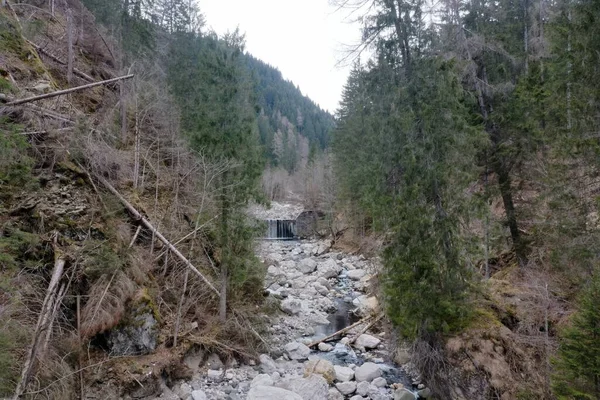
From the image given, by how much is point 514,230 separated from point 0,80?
12418 millimetres

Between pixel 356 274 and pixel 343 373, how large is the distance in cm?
1244

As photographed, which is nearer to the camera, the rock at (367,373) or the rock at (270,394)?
the rock at (270,394)

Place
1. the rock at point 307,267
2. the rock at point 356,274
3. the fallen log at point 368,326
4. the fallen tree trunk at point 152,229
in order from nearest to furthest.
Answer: the fallen tree trunk at point 152,229 → the fallen log at point 368,326 → the rock at point 356,274 → the rock at point 307,267

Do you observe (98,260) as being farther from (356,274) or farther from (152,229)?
(356,274)

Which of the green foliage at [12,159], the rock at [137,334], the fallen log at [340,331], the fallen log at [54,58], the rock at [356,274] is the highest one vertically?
the fallen log at [54,58]

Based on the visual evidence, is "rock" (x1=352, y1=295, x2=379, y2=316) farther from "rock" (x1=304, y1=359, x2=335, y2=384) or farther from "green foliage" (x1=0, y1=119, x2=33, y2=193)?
"green foliage" (x1=0, y1=119, x2=33, y2=193)

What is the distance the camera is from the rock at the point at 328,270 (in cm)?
2103

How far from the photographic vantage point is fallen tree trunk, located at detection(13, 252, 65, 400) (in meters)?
5.15

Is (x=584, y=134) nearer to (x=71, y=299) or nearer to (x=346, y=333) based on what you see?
(x=346, y=333)

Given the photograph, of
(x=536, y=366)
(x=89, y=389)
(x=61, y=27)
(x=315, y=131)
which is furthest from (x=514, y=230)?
(x=315, y=131)

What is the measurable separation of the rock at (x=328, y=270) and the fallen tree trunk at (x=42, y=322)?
15673 mm

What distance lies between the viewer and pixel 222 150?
10047mm

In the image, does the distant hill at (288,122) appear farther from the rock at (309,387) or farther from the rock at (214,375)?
the rock at (309,387)

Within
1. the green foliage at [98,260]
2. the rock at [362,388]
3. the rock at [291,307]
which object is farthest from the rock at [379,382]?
the green foliage at [98,260]
